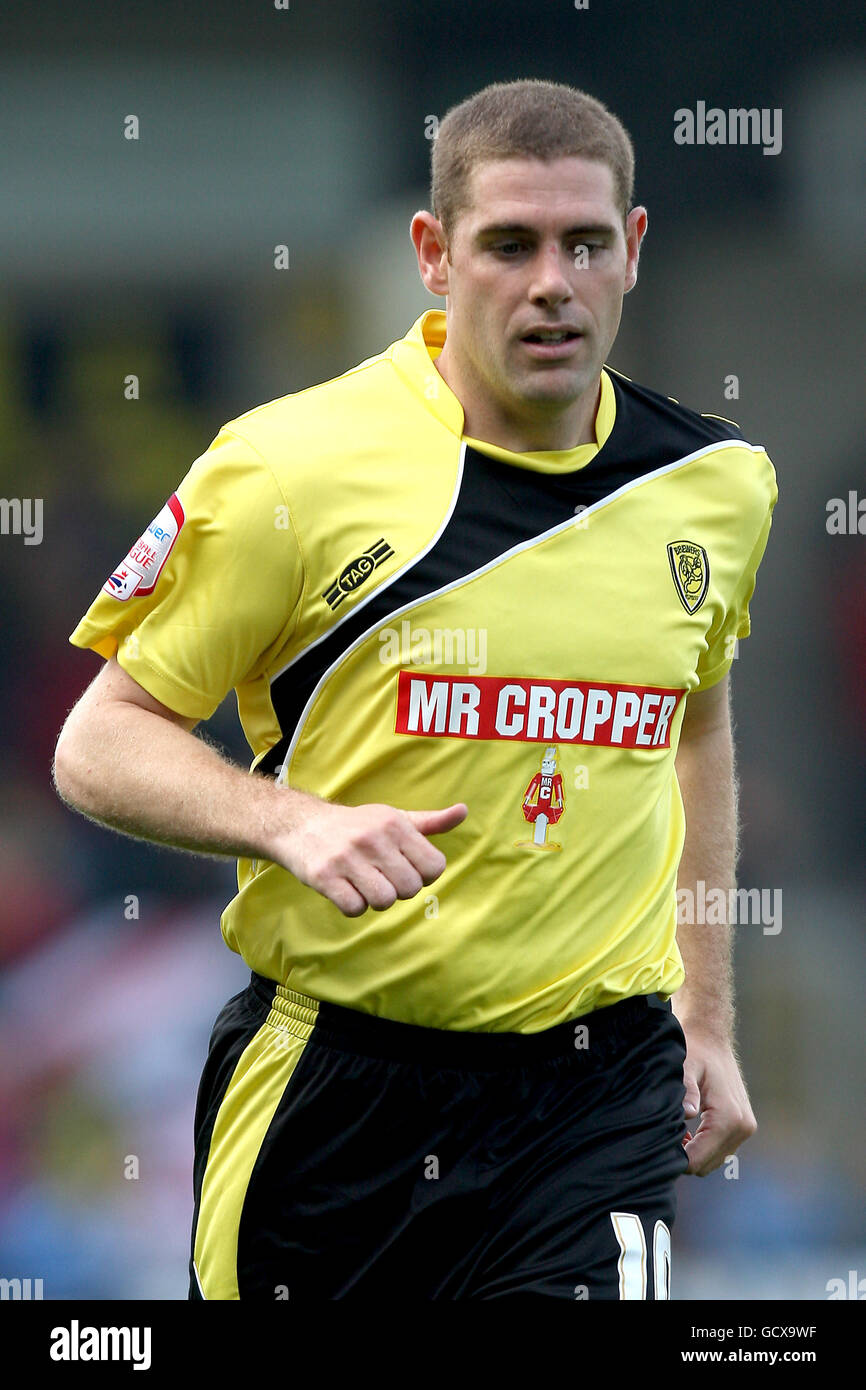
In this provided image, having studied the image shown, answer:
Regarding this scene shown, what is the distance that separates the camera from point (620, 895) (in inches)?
106

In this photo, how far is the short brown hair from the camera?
2.66 meters

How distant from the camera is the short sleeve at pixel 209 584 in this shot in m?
2.50

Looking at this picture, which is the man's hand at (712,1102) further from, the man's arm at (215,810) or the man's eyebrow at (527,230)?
the man's eyebrow at (527,230)

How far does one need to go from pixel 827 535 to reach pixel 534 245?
3.37m

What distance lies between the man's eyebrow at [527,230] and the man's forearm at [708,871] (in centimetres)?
99

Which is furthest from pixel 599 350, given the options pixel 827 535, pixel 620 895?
pixel 827 535

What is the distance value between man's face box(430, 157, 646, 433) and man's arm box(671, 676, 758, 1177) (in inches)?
29.1

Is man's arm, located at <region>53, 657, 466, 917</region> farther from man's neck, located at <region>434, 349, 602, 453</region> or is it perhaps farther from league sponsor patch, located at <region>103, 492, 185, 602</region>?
man's neck, located at <region>434, 349, 602, 453</region>

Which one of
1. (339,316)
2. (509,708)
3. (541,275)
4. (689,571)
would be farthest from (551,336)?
(339,316)

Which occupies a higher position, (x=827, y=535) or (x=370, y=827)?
(x=827, y=535)

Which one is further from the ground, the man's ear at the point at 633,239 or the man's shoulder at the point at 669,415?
the man's ear at the point at 633,239

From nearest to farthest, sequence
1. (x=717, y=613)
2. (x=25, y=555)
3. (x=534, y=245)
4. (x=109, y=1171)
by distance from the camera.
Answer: (x=534, y=245) → (x=717, y=613) → (x=109, y=1171) → (x=25, y=555)

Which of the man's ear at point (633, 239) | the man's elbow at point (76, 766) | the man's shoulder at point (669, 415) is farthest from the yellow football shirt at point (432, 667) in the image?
the man's ear at point (633, 239)
